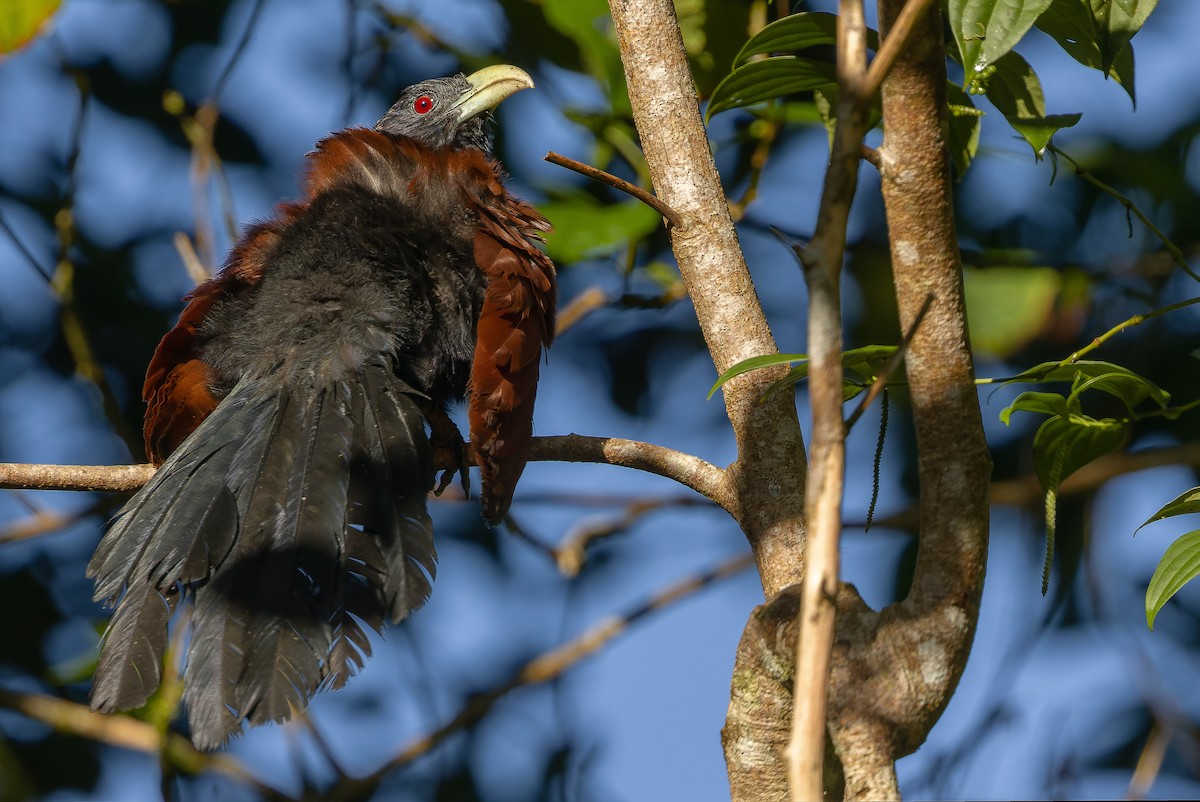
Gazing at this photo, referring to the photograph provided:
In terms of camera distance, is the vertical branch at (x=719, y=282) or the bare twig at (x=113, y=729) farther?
the bare twig at (x=113, y=729)

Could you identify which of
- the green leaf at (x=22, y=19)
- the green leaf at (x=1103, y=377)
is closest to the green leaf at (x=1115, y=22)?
the green leaf at (x=1103, y=377)

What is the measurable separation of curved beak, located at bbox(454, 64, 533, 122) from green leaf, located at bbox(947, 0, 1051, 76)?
2.24m

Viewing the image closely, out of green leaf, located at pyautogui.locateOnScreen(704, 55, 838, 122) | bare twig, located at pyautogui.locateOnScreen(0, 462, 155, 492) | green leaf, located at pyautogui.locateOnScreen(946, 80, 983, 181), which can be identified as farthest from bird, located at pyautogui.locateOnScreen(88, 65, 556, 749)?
green leaf, located at pyautogui.locateOnScreen(946, 80, 983, 181)

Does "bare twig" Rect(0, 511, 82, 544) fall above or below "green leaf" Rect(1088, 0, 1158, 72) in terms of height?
A: below

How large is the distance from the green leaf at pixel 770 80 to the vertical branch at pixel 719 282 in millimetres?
105

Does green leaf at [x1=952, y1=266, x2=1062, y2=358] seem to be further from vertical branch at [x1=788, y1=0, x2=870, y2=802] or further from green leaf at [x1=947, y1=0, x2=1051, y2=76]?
vertical branch at [x1=788, y1=0, x2=870, y2=802]

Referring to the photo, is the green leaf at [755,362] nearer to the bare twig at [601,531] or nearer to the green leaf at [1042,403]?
the green leaf at [1042,403]

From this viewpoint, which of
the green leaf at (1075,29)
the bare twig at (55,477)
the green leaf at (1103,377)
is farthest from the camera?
the bare twig at (55,477)

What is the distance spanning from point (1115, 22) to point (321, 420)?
154cm

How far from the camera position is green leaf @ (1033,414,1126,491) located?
1.54 metres

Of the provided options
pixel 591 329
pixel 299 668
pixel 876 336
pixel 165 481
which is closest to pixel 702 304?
pixel 299 668

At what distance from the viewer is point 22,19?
2.87 m

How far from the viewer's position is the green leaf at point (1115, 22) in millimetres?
1585

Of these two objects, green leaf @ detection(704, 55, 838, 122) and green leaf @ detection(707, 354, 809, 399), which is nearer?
green leaf @ detection(707, 354, 809, 399)
